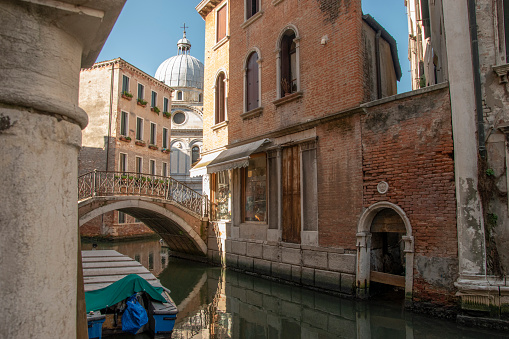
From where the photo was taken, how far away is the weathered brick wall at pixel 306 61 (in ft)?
30.3

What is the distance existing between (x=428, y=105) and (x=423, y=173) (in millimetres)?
1355

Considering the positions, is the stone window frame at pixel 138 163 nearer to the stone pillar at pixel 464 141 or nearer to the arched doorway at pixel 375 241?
the arched doorway at pixel 375 241

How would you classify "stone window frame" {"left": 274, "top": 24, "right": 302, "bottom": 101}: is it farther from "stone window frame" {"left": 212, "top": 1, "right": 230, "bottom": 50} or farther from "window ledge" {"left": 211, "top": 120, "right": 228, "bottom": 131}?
A: "stone window frame" {"left": 212, "top": 1, "right": 230, "bottom": 50}

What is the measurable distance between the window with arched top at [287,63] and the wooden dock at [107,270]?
247 inches

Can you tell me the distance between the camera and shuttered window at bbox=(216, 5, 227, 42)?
1427 cm

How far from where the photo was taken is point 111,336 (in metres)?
6.46

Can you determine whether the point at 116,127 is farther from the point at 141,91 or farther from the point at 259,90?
the point at 259,90

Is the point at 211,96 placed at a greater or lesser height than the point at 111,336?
greater

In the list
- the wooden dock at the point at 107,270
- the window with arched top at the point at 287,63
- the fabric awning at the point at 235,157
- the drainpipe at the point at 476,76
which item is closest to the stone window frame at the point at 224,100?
the fabric awning at the point at 235,157

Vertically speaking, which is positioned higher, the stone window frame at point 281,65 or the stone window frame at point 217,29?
the stone window frame at point 217,29

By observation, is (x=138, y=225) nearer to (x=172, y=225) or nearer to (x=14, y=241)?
(x=172, y=225)

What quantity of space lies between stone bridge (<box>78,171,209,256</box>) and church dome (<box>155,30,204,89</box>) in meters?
33.4

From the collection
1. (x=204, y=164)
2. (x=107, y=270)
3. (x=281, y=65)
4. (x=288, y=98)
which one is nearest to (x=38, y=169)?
(x=107, y=270)

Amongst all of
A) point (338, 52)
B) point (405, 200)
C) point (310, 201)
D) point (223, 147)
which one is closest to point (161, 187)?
point (223, 147)
